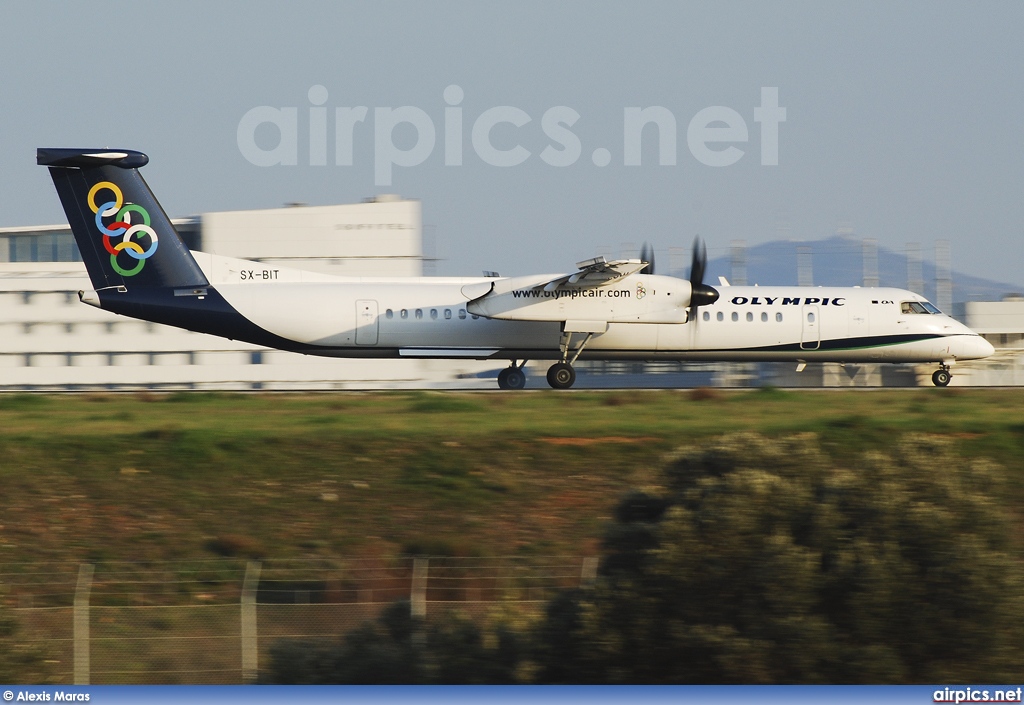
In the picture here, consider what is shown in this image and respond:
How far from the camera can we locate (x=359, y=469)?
21312 millimetres

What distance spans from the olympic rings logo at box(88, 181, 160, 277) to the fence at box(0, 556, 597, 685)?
12.4 meters

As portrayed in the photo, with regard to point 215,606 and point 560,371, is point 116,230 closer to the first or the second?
point 560,371

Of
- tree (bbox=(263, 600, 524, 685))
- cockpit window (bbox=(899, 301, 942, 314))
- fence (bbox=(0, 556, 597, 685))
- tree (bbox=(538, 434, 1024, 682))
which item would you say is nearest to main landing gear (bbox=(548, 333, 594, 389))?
cockpit window (bbox=(899, 301, 942, 314))

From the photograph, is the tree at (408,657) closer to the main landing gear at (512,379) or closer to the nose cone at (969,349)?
the main landing gear at (512,379)

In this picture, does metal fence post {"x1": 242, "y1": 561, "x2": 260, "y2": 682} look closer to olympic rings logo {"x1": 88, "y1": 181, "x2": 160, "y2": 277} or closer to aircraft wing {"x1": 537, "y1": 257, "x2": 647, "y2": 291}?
aircraft wing {"x1": 537, "y1": 257, "x2": 647, "y2": 291}

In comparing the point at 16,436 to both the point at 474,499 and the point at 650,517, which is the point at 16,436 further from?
the point at 650,517

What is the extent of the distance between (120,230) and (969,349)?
24.1 metres

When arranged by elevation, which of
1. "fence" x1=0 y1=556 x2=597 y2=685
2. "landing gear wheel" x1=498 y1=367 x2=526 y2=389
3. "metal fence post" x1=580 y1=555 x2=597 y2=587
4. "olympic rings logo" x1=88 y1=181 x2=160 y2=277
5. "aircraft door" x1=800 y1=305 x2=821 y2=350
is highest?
"olympic rings logo" x1=88 y1=181 x2=160 y2=277

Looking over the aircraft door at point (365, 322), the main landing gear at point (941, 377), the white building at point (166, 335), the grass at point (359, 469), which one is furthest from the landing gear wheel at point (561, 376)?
the white building at point (166, 335)

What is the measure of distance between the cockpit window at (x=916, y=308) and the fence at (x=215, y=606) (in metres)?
18.6

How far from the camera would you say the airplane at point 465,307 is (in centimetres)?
2852

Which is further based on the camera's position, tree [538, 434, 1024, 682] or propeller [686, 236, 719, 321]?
propeller [686, 236, 719, 321]

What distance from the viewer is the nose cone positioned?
106 ft

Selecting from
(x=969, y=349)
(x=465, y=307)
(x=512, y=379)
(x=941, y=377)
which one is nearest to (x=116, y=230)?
(x=465, y=307)
